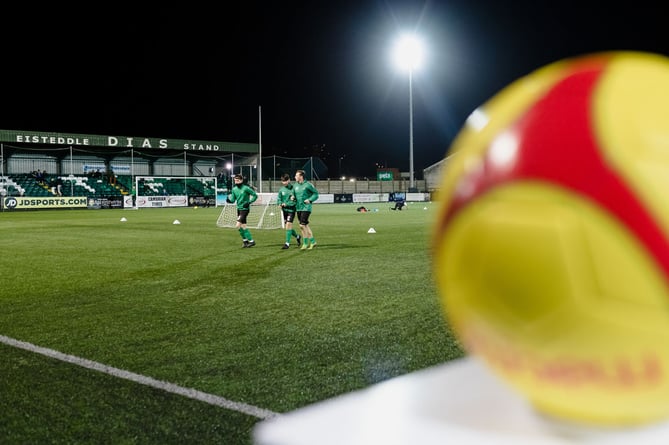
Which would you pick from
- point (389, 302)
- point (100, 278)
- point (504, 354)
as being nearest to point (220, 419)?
point (504, 354)

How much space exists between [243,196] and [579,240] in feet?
48.4

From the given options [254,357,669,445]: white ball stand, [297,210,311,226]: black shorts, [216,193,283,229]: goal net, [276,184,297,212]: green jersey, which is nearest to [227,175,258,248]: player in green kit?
[276,184,297,212]: green jersey

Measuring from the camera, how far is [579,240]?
4.50 ft

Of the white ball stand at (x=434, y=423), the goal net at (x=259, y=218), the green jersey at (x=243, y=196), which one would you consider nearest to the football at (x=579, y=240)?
the white ball stand at (x=434, y=423)

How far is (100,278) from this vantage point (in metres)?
9.70

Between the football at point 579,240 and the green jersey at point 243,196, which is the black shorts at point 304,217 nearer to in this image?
the green jersey at point 243,196

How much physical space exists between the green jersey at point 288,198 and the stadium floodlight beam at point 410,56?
22.5 meters

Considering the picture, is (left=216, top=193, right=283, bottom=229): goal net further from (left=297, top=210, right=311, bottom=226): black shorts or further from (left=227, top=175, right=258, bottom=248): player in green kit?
(left=297, top=210, right=311, bottom=226): black shorts

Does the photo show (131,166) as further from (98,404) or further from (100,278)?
(98,404)

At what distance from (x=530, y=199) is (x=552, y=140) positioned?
15 centimetres

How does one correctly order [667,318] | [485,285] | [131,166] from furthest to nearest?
1. [131,166]
2. [485,285]
3. [667,318]

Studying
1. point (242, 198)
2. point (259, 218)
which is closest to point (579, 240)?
point (242, 198)

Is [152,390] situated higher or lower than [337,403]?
lower

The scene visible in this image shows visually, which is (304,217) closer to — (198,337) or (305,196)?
(305,196)
